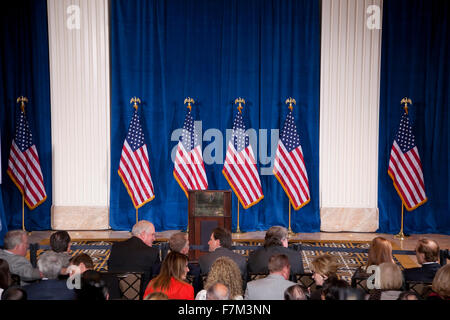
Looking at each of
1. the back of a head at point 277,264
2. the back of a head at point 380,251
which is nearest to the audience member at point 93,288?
the back of a head at point 277,264

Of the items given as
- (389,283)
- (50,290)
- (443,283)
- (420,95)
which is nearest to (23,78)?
(50,290)

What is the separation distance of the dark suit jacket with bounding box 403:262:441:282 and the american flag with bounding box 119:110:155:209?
213 inches

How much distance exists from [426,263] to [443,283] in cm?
96

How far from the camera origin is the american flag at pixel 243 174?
861 centimetres

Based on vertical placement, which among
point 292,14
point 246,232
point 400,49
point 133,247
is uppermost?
point 292,14

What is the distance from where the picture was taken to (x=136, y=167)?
8.57 metres

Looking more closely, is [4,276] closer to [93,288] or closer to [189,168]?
[93,288]

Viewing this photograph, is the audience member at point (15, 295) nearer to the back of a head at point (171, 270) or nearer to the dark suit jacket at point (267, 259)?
the back of a head at point (171, 270)

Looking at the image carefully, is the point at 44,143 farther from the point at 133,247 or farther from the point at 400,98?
the point at 400,98

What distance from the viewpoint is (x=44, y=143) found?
8.86 m

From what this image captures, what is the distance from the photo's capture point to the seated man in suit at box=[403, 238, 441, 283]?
13.1 ft

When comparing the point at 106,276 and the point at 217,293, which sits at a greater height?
the point at 217,293
